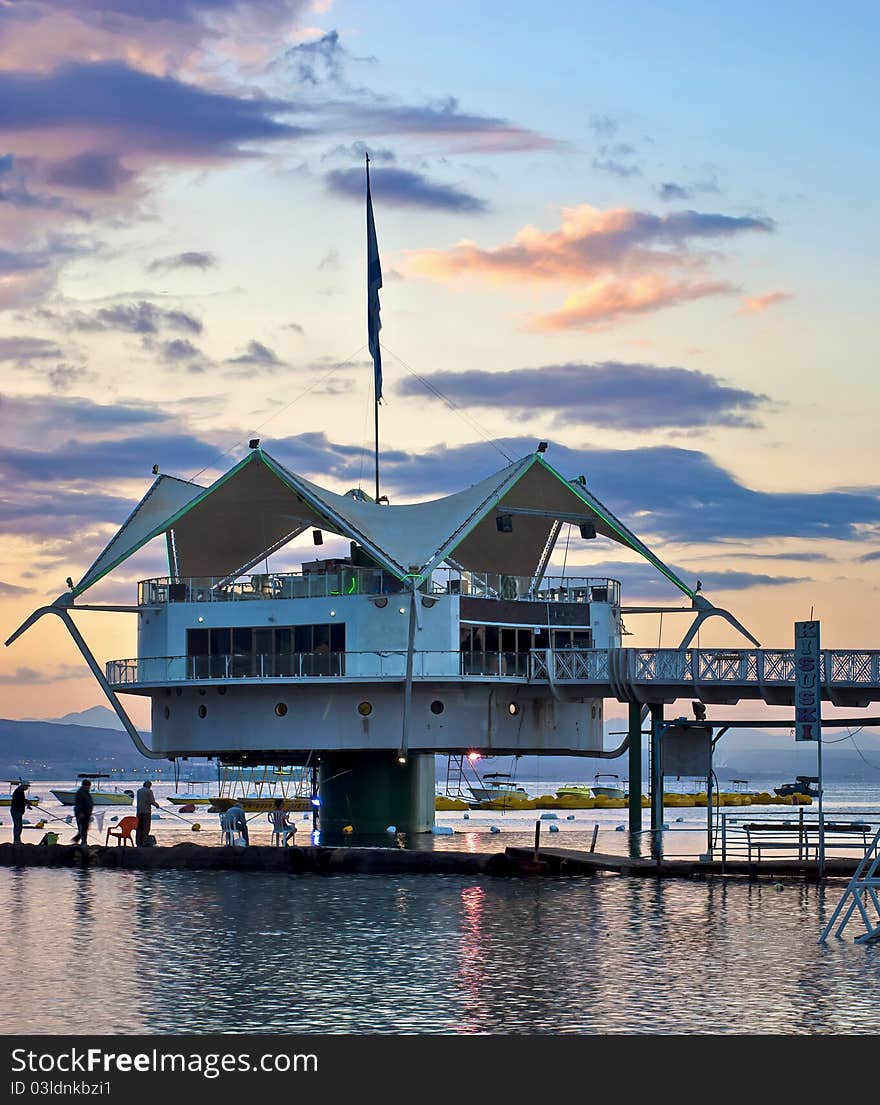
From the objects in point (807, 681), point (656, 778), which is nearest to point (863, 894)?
point (807, 681)

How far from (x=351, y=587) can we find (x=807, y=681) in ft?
75.3

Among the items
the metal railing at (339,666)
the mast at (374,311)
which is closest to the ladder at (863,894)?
the metal railing at (339,666)

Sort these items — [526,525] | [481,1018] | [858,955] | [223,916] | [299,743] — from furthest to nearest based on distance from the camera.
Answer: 1. [526,525]
2. [299,743]
3. [223,916]
4. [858,955]
5. [481,1018]

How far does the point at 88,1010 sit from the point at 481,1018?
5910mm

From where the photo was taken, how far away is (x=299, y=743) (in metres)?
68.5

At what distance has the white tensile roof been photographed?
2680 inches

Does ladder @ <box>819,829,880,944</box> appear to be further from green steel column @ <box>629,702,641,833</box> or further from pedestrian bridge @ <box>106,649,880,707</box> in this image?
green steel column @ <box>629,702,641,833</box>

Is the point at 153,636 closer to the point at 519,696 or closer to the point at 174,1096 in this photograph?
the point at 519,696

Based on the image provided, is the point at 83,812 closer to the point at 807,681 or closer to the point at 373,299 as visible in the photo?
the point at 807,681

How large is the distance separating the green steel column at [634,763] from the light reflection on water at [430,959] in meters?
26.6

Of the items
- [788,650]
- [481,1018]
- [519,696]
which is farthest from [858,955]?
[519,696]

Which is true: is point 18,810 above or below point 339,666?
below

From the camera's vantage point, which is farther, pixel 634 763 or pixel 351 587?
pixel 634 763

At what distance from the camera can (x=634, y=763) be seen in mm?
83000
